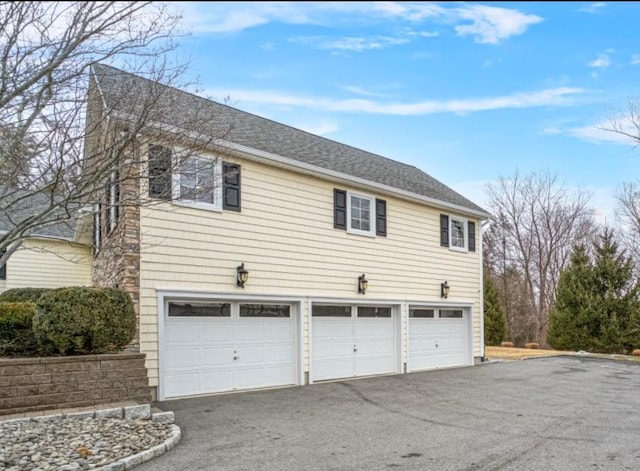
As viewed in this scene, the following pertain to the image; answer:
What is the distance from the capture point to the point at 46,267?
16219 mm

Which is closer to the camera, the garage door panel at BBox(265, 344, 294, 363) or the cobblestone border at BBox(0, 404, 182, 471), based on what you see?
the cobblestone border at BBox(0, 404, 182, 471)

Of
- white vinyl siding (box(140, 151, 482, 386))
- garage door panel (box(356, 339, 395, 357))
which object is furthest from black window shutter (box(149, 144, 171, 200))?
garage door panel (box(356, 339, 395, 357))

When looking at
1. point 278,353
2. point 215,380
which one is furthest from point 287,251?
point 215,380

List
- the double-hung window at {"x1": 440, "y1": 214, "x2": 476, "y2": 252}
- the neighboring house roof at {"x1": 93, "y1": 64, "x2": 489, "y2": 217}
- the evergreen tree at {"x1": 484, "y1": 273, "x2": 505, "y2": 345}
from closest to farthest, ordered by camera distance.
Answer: the neighboring house roof at {"x1": 93, "y1": 64, "x2": 489, "y2": 217}
the double-hung window at {"x1": 440, "y1": 214, "x2": 476, "y2": 252}
the evergreen tree at {"x1": 484, "y1": 273, "x2": 505, "y2": 345}

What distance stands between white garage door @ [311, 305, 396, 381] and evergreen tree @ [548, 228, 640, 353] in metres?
11.3

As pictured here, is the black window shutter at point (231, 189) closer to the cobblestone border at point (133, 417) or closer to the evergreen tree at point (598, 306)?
the cobblestone border at point (133, 417)

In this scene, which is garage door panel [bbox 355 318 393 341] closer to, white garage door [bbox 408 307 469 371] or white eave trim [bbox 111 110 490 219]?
white garage door [bbox 408 307 469 371]

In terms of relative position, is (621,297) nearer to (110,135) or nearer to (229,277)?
(229,277)

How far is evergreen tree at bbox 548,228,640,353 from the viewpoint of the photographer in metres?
20.4

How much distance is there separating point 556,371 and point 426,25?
12.9 meters

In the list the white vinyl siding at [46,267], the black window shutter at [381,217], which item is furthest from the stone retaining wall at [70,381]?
the white vinyl siding at [46,267]

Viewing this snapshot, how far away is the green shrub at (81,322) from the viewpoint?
7605 mm

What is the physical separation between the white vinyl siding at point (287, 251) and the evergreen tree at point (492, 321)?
32.3 ft

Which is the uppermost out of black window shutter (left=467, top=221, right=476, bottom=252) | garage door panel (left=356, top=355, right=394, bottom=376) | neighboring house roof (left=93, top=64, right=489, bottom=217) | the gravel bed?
neighboring house roof (left=93, top=64, right=489, bottom=217)
